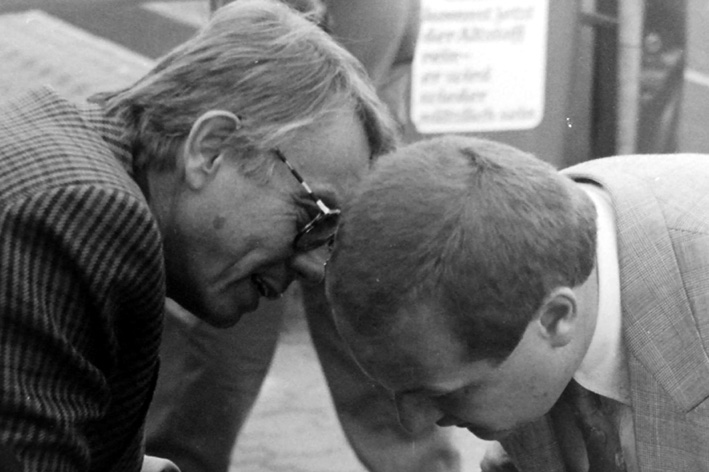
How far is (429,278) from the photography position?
149cm

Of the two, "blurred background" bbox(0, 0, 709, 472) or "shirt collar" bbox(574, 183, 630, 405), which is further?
"blurred background" bbox(0, 0, 709, 472)

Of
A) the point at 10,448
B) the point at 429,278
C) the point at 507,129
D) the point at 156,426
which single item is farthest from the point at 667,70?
the point at 10,448

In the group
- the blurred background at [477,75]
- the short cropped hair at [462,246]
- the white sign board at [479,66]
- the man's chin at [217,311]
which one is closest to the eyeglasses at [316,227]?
the man's chin at [217,311]

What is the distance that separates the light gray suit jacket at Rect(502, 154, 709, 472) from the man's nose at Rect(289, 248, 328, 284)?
0.47 metres

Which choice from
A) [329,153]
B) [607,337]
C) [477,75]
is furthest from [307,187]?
[477,75]

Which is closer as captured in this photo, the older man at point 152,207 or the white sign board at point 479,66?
the older man at point 152,207

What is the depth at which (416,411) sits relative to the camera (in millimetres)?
1666

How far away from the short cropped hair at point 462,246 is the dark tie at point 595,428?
0.77 ft

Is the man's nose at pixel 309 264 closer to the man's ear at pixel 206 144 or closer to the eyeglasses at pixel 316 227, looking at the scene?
the eyeglasses at pixel 316 227

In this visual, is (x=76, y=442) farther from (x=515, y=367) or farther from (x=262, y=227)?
(x=515, y=367)

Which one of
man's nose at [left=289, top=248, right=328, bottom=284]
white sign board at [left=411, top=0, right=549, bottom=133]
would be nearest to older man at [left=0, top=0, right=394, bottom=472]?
man's nose at [left=289, top=248, right=328, bottom=284]

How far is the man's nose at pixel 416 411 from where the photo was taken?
5.39 feet

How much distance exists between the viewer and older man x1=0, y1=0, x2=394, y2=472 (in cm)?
150

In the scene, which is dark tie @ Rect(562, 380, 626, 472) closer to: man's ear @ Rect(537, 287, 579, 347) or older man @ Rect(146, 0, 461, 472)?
man's ear @ Rect(537, 287, 579, 347)
